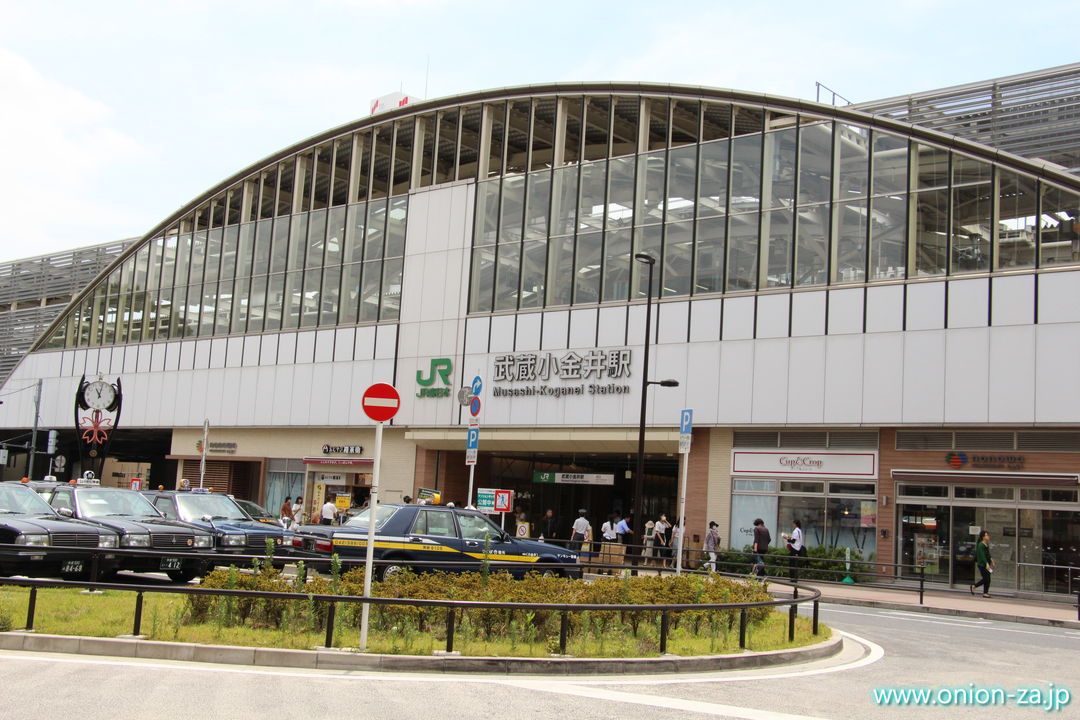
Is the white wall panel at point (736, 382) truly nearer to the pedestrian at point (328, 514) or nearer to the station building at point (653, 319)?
the station building at point (653, 319)

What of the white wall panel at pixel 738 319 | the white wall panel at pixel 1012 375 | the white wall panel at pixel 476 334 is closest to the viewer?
the white wall panel at pixel 1012 375

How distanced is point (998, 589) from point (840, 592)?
4710mm

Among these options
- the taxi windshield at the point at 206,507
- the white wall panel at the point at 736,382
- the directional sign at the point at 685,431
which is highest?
the white wall panel at the point at 736,382

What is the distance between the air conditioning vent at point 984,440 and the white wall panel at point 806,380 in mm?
3801

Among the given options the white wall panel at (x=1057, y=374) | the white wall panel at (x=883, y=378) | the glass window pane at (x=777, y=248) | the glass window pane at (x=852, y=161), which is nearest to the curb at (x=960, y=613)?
the white wall panel at (x=883, y=378)

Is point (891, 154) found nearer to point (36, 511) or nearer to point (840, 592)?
point (840, 592)

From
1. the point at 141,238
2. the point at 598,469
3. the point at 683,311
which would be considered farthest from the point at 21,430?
the point at 683,311

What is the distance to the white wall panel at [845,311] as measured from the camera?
30.9m

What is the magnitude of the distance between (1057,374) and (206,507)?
20.8 metres

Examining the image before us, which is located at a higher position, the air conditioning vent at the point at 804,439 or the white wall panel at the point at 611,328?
the white wall panel at the point at 611,328

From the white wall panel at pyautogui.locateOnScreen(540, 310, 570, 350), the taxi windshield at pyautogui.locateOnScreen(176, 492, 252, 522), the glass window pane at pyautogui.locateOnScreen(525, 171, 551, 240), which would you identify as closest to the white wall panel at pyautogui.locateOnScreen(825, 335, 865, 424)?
the white wall panel at pyautogui.locateOnScreen(540, 310, 570, 350)

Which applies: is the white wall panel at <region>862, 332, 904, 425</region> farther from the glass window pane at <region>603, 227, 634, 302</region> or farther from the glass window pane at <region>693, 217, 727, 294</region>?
the glass window pane at <region>603, 227, 634, 302</region>

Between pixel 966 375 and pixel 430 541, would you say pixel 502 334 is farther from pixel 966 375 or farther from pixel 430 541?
pixel 430 541

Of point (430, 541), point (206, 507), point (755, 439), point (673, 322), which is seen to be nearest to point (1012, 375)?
point (755, 439)
